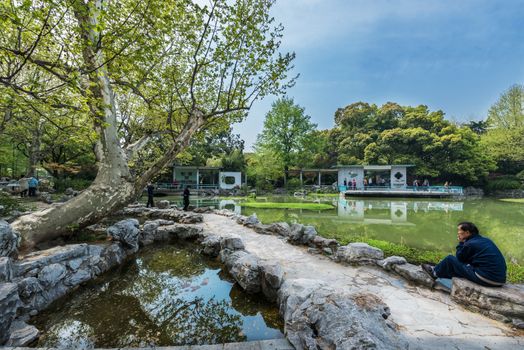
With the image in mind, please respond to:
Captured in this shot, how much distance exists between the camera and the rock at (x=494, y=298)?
250 centimetres

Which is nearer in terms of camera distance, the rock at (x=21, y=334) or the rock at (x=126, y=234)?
the rock at (x=21, y=334)

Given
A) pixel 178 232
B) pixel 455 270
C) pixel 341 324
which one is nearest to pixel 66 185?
pixel 178 232

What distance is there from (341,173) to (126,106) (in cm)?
2129

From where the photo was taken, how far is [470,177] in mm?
24734

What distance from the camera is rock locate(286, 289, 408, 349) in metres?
1.76

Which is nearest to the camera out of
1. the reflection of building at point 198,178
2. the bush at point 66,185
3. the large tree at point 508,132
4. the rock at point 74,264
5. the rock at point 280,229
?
the rock at point 74,264

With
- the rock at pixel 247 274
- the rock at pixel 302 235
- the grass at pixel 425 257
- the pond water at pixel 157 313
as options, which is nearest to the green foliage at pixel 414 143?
the grass at pixel 425 257

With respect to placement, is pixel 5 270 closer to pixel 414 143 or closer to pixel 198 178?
pixel 198 178

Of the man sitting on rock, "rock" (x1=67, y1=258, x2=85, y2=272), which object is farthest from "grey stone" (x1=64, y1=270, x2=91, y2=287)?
the man sitting on rock

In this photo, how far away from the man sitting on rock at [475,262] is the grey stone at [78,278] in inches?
205

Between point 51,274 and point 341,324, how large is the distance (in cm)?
397

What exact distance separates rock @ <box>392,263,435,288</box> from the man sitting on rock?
19 centimetres

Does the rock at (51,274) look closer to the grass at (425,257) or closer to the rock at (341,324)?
the rock at (341,324)

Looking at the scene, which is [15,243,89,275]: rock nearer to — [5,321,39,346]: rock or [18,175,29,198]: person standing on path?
[5,321,39,346]: rock
